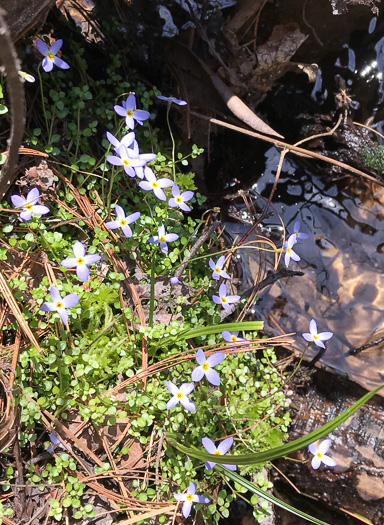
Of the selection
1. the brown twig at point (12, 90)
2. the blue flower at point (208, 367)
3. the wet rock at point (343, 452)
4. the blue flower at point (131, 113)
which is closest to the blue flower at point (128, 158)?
the blue flower at point (131, 113)

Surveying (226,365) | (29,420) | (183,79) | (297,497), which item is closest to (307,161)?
(183,79)

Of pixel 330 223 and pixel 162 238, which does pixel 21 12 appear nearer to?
pixel 162 238

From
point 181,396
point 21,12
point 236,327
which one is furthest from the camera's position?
point 181,396

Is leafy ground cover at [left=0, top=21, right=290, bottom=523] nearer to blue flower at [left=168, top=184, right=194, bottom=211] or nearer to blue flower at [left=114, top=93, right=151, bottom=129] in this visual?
blue flower at [left=114, top=93, right=151, bottom=129]

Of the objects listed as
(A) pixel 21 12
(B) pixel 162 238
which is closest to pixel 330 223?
(B) pixel 162 238

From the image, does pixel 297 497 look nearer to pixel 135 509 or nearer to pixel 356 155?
pixel 135 509
